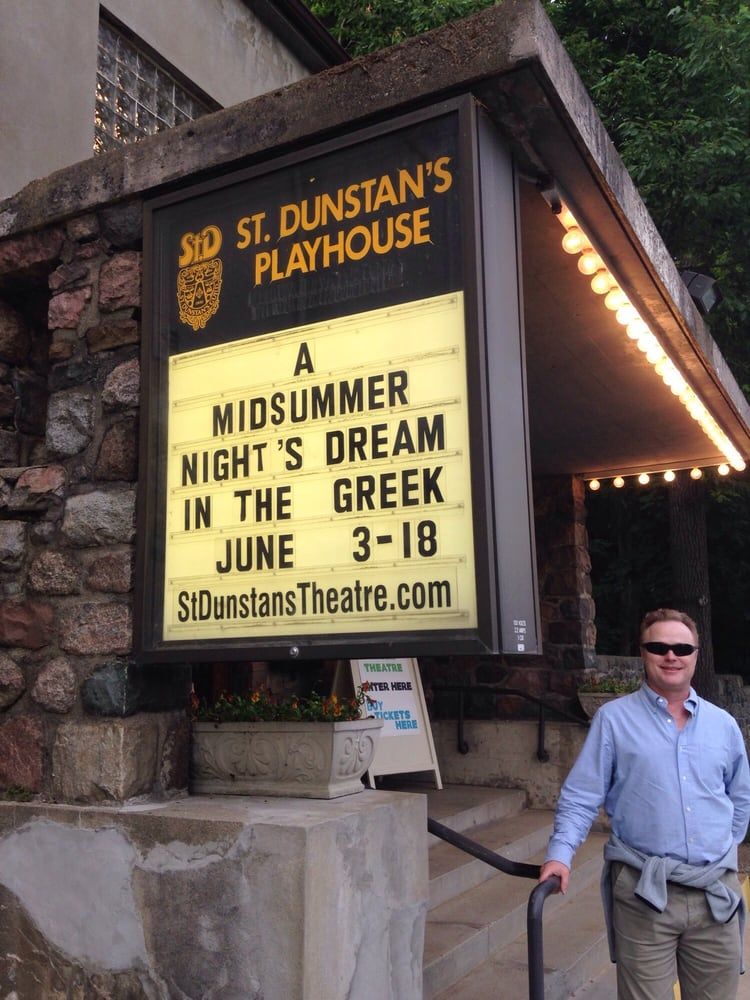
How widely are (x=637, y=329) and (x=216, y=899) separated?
11.5 ft

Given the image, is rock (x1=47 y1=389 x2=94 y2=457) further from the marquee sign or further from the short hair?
the short hair

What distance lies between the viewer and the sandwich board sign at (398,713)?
22.2 feet

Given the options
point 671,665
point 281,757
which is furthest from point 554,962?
point 671,665

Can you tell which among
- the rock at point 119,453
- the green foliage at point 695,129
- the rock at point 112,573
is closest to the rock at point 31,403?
the rock at point 119,453

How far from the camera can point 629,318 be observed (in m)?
4.86

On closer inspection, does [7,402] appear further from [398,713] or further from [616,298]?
[398,713]

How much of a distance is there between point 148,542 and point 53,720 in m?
0.79

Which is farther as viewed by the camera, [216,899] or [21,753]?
[21,753]

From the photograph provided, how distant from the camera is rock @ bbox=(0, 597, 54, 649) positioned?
377cm

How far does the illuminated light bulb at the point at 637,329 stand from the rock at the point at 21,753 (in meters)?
3.46

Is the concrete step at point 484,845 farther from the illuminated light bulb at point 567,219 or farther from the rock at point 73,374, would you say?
the illuminated light bulb at point 567,219

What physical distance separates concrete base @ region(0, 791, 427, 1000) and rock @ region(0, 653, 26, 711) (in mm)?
420

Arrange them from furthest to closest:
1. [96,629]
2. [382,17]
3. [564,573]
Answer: [382,17] → [564,573] → [96,629]

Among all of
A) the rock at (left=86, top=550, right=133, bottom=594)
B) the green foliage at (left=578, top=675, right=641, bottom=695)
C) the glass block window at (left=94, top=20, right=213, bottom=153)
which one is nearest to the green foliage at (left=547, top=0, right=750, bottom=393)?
the green foliage at (left=578, top=675, right=641, bottom=695)
